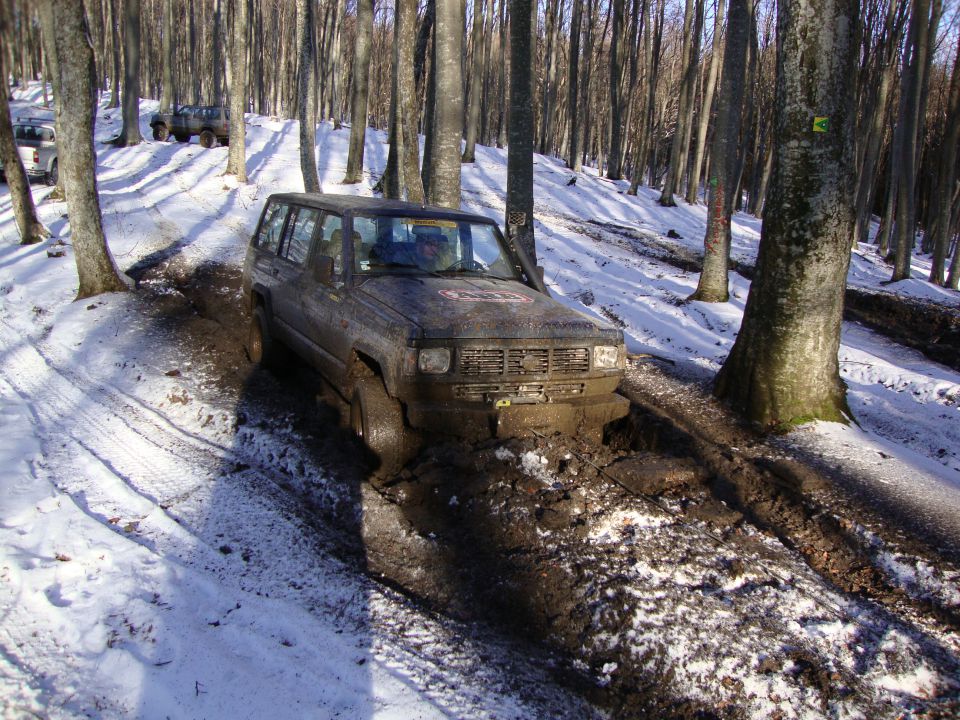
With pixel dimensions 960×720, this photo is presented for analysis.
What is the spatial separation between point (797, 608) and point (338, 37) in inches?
1821

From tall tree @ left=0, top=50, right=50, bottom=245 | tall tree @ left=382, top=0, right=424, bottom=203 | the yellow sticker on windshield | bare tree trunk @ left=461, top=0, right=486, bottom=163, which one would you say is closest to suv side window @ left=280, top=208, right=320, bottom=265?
the yellow sticker on windshield

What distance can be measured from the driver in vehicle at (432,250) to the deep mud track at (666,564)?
1451mm

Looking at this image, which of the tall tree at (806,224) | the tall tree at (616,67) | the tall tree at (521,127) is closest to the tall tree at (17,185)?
the tall tree at (521,127)

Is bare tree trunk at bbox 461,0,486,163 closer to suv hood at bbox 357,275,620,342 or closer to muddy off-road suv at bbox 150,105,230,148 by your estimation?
muddy off-road suv at bbox 150,105,230,148

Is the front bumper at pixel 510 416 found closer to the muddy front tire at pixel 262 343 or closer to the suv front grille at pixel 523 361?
the suv front grille at pixel 523 361

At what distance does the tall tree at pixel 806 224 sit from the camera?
5887 millimetres

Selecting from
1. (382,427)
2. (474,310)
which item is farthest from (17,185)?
(474,310)

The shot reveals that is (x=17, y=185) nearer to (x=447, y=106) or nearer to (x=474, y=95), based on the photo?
(x=447, y=106)

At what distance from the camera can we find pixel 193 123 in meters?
28.8

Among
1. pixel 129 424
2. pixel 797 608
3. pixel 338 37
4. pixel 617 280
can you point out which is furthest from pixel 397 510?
pixel 338 37

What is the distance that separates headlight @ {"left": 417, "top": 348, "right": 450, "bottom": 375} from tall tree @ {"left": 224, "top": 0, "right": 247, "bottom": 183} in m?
16.6

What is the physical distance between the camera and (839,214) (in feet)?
19.6

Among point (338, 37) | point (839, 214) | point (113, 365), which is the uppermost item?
point (338, 37)

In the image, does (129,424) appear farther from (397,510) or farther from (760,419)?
(760,419)
